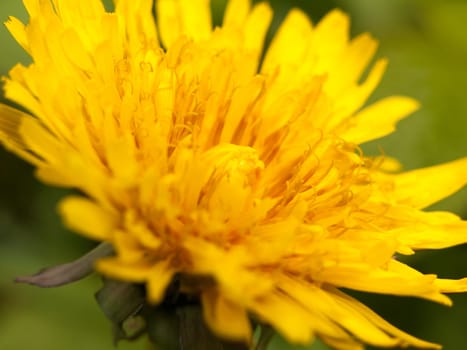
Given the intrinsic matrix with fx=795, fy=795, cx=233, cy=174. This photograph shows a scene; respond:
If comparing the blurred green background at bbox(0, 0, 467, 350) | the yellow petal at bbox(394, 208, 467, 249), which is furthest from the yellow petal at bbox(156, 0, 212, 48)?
the yellow petal at bbox(394, 208, 467, 249)

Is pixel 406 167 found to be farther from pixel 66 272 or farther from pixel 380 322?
pixel 66 272

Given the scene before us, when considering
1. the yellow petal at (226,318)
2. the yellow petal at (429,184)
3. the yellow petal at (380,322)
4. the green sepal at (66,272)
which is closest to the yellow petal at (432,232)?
the yellow petal at (429,184)

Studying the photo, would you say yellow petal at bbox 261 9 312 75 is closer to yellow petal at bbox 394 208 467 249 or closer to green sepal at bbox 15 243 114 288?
yellow petal at bbox 394 208 467 249

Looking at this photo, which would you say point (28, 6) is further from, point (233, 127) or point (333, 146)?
point (333, 146)

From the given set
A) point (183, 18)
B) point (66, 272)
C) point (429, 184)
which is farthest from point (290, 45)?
point (66, 272)

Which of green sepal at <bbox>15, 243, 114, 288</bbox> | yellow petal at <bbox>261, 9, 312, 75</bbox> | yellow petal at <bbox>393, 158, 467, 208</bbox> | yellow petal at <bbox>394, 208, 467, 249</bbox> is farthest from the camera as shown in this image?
yellow petal at <bbox>261, 9, 312, 75</bbox>

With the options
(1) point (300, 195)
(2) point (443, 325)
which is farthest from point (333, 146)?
(2) point (443, 325)
